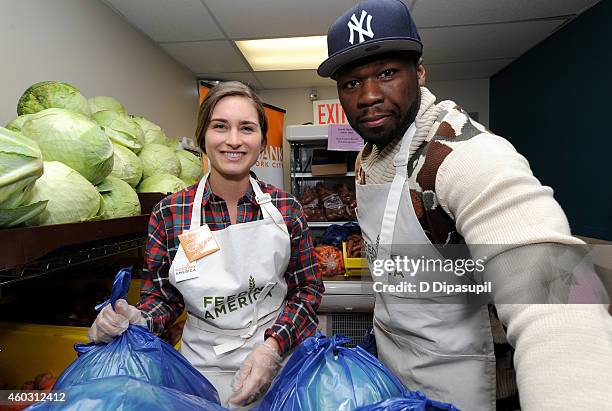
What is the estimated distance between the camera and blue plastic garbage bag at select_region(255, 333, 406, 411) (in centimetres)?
61

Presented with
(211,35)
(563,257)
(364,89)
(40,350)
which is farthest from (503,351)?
(211,35)

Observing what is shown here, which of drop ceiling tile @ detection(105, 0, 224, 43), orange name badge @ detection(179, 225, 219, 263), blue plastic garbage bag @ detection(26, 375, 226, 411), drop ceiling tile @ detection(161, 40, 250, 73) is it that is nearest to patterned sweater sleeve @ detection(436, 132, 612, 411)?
blue plastic garbage bag @ detection(26, 375, 226, 411)

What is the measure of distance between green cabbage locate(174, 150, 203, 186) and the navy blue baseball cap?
57.6 inches

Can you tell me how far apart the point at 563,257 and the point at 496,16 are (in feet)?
9.38

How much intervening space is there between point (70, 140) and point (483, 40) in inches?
133

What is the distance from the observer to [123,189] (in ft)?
4.39

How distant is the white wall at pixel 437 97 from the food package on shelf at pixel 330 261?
185 centimetres

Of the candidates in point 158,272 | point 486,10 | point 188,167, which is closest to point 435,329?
point 158,272

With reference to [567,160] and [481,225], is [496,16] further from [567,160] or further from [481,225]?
[481,225]

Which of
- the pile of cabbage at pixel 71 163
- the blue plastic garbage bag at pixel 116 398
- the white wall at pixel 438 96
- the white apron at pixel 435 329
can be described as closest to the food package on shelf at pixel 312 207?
the pile of cabbage at pixel 71 163

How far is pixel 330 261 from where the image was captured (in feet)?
7.71

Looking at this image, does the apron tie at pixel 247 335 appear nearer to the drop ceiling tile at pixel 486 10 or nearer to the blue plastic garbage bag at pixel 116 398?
the blue plastic garbage bag at pixel 116 398

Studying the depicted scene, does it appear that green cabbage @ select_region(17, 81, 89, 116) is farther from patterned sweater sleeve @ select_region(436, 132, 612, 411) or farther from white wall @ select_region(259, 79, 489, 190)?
white wall @ select_region(259, 79, 489, 190)

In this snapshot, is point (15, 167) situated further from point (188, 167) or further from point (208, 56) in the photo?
point (208, 56)
